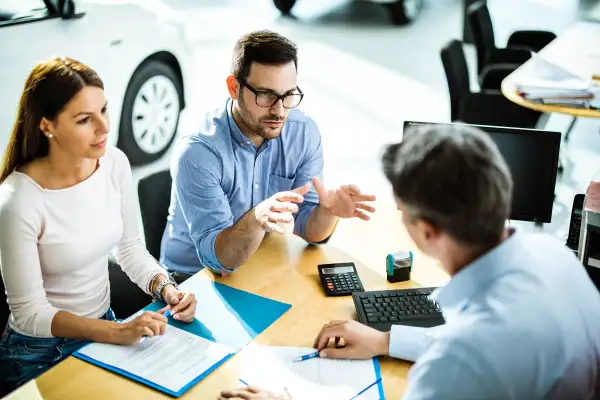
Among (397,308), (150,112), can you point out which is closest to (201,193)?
(397,308)

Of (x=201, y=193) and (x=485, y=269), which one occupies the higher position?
(x=485, y=269)

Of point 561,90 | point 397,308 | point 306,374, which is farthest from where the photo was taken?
point 561,90

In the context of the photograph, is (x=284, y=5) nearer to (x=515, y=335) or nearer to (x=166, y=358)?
(x=166, y=358)

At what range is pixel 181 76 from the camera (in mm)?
4605

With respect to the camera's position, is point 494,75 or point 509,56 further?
point 509,56

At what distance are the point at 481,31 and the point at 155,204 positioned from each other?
314 centimetres

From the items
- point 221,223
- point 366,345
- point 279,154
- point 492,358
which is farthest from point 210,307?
point 492,358

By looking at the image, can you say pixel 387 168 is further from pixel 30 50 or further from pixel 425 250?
pixel 30 50

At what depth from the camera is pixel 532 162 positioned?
2219 millimetres

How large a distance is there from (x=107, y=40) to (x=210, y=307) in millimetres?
2517

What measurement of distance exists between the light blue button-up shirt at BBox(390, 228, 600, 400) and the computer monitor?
94 centimetres

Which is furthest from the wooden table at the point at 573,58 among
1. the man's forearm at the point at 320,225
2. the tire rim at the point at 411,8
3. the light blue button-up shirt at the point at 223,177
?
the tire rim at the point at 411,8

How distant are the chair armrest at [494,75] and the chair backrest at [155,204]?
279 centimetres

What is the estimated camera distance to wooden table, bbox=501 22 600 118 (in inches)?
139
